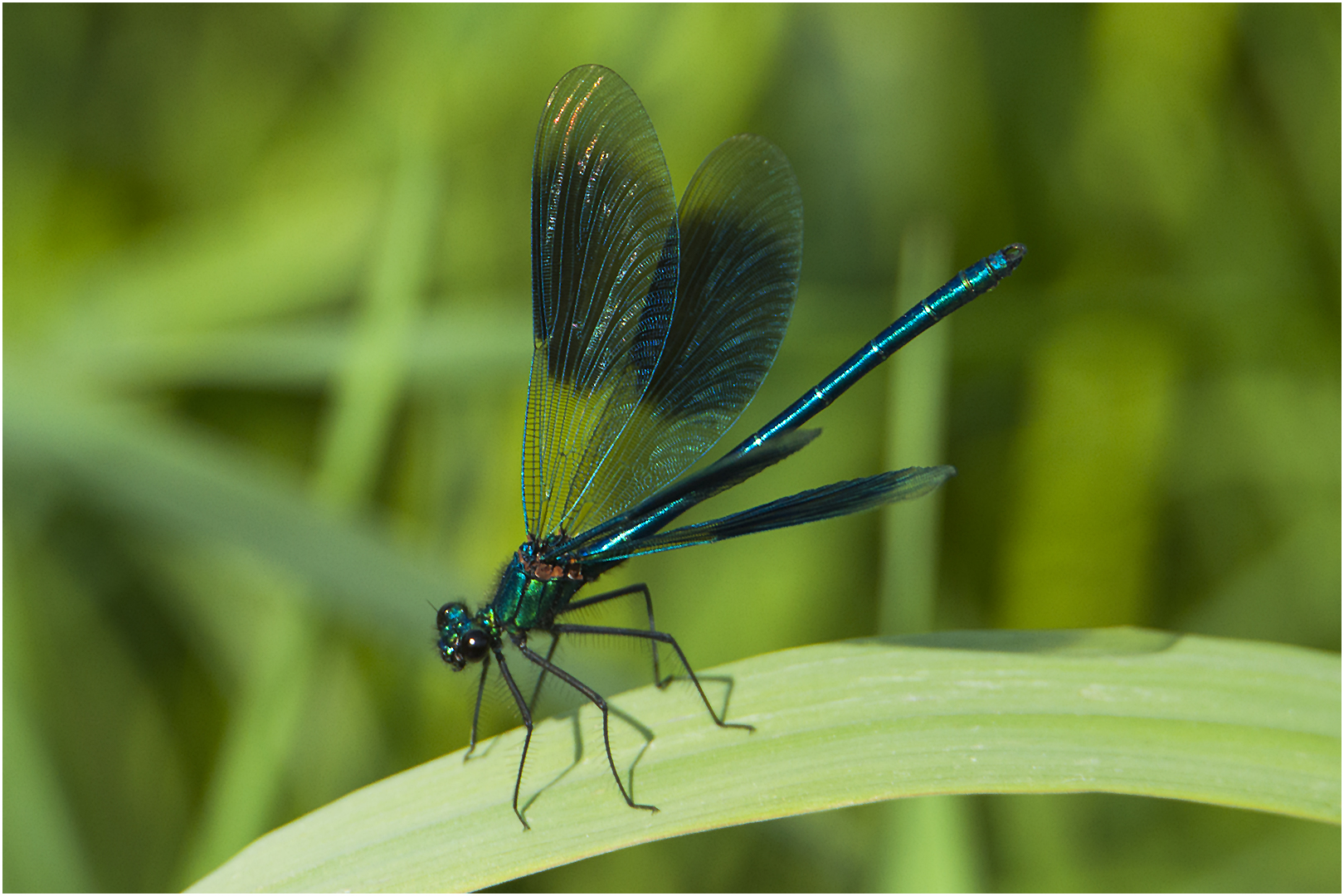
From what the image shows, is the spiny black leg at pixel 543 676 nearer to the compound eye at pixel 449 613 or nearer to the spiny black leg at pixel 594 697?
the spiny black leg at pixel 594 697

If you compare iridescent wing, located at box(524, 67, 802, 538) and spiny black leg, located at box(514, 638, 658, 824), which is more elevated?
iridescent wing, located at box(524, 67, 802, 538)

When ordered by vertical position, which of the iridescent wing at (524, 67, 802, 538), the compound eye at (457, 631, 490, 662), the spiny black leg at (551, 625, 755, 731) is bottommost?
the compound eye at (457, 631, 490, 662)

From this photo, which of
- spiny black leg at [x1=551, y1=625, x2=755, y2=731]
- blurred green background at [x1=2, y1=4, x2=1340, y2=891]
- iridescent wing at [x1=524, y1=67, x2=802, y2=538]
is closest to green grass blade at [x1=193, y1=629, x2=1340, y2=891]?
spiny black leg at [x1=551, y1=625, x2=755, y2=731]

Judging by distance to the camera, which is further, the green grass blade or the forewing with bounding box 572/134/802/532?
the forewing with bounding box 572/134/802/532

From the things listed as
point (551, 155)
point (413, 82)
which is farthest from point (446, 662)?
point (413, 82)

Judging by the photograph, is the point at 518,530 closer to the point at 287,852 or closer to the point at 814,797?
the point at 287,852

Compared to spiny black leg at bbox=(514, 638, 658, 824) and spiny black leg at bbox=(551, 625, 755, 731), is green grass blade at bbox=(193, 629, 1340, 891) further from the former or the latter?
spiny black leg at bbox=(551, 625, 755, 731)

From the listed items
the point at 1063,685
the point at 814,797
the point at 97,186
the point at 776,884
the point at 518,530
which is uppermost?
the point at 97,186
